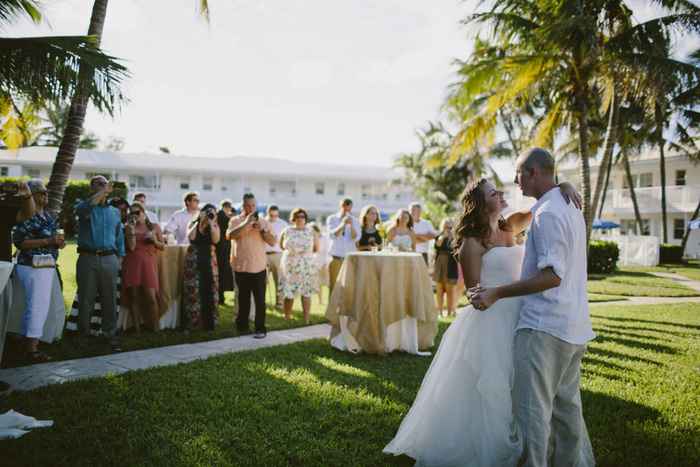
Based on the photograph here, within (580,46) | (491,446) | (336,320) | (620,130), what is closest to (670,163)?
(620,130)

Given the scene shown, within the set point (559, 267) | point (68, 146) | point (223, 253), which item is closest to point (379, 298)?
point (559, 267)

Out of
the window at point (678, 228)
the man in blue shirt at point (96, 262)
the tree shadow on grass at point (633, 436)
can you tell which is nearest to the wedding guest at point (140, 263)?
the man in blue shirt at point (96, 262)

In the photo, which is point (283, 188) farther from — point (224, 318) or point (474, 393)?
point (474, 393)

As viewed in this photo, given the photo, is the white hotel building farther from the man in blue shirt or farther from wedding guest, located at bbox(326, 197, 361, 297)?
the man in blue shirt

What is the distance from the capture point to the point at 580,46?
10680 millimetres

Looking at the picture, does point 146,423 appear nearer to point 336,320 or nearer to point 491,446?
point 491,446

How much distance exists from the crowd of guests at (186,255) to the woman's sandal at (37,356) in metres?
0.01

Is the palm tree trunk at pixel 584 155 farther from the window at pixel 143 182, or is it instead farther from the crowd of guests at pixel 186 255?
the window at pixel 143 182

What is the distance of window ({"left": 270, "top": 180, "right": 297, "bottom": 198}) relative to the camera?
3734cm

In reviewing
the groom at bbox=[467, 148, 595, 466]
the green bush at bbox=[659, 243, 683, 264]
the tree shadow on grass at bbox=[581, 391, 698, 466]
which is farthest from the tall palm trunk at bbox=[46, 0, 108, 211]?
the green bush at bbox=[659, 243, 683, 264]

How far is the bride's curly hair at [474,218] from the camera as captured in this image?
3.10m

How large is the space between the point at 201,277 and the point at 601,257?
1743 cm

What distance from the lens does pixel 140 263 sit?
697 cm

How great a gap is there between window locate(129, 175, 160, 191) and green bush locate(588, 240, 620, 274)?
96.8 ft
